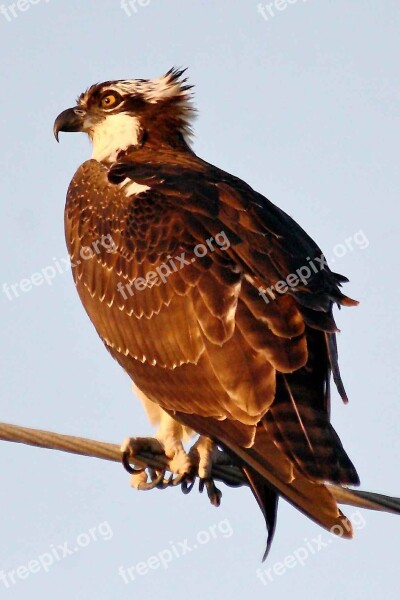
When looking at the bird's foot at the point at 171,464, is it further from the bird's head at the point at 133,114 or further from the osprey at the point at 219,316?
the bird's head at the point at 133,114

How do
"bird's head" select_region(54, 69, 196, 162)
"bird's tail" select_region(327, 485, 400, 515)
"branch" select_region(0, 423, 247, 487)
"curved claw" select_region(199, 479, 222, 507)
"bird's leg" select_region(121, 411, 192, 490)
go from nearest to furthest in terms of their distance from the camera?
"branch" select_region(0, 423, 247, 487) → "bird's tail" select_region(327, 485, 400, 515) → "curved claw" select_region(199, 479, 222, 507) → "bird's leg" select_region(121, 411, 192, 490) → "bird's head" select_region(54, 69, 196, 162)

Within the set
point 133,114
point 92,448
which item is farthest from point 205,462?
point 133,114

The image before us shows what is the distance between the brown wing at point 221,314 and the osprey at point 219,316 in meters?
0.01

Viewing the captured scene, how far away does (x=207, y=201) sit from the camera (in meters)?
10.8

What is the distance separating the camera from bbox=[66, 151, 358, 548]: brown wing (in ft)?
30.7

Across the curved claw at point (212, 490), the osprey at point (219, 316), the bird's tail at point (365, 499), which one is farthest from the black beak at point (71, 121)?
the bird's tail at point (365, 499)

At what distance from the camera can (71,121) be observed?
1311 cm

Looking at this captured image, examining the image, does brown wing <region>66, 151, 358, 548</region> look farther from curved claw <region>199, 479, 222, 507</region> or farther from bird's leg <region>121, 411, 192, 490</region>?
curved claw <region>199, 479, 222, 507</region>

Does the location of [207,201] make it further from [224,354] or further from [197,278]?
[224,354]

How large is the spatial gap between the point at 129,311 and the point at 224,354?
124 centimetres

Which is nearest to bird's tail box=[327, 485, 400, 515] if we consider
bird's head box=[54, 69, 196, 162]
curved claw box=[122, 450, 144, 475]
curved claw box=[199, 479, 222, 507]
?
curved claw box=[199, 479, 222, 507]

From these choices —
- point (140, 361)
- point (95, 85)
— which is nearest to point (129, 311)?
point (140, 361)

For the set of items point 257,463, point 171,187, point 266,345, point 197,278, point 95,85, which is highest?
point 95,85

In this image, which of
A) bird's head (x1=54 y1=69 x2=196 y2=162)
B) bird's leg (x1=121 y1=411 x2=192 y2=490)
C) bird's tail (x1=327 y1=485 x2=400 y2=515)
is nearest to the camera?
bird's tail (x1=327 y1=485 x2=400 y2=515)
